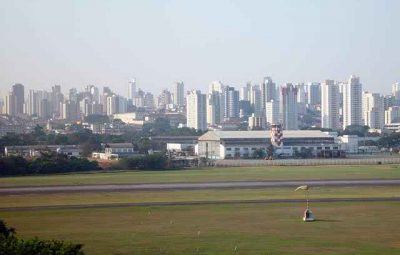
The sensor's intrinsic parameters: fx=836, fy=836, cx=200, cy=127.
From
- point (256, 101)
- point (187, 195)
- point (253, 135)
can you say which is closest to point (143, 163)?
point (187, 195)

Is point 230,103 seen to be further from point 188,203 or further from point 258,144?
point 188,203

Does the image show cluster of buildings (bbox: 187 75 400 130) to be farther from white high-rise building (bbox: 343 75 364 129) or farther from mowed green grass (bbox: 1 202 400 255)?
mowed green grass (bbox: 1 202 400 255)

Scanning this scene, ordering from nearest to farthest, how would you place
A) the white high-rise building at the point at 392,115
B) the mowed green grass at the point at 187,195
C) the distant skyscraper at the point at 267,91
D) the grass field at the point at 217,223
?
the grass field at the point at 217,223 < the mowed green grass at the point at 187,195 < the white high-rise building at the point at 392,115 < the distant skyscraper at the point at 267,91

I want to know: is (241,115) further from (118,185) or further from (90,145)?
(118,185)

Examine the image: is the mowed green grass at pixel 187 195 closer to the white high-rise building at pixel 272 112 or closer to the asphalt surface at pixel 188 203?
the asphalt surface at pixel 188 203

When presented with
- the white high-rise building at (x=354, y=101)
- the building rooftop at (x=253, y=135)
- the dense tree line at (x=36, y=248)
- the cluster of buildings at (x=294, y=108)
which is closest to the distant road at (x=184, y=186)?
the dense tree line at (x=36, y=248)

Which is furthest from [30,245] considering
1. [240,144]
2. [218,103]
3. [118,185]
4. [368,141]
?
[218,103]

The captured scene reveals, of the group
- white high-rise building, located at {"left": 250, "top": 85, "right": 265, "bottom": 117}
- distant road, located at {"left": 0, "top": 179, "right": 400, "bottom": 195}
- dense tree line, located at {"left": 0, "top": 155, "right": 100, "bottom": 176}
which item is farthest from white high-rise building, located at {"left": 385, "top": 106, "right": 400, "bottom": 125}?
distant road, located at {"left": 0, "top": 179, "right": 400, "bottom": 195}

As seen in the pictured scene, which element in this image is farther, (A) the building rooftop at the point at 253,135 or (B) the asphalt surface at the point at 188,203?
(A) the building rooftop at the point at 253,135
